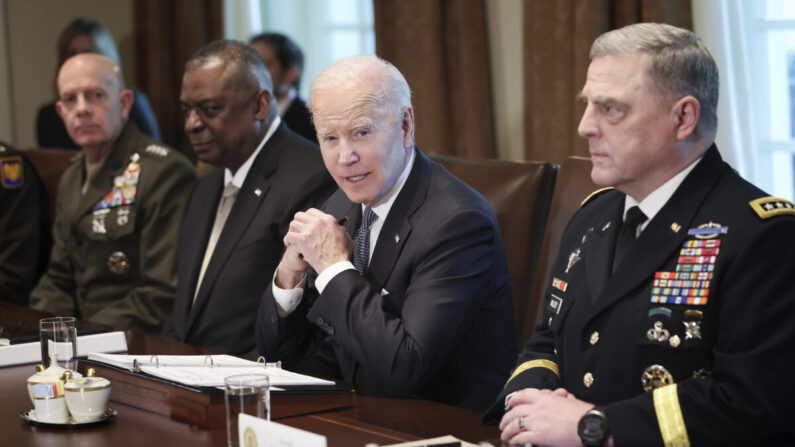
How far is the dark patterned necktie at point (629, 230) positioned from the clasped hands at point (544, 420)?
299 mm

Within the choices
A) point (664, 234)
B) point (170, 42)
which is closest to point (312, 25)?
point (170, 42)

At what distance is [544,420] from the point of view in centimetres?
175

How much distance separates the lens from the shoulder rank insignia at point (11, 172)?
438 centimetres

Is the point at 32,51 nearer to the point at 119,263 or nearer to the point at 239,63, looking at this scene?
the point at 119,263

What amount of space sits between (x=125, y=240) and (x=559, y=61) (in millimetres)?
1798

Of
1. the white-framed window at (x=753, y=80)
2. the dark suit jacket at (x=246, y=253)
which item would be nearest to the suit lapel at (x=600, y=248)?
the dark suit jacket at (x=246, y=253)

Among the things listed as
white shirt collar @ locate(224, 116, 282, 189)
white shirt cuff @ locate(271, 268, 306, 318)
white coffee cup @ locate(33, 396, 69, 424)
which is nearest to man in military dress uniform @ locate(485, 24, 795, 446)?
white shirt cuff @ locate(271, 268, 306, 318)

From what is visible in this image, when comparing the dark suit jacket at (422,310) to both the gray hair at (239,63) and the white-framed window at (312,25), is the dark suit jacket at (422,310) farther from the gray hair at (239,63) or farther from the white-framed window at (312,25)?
the white-framed window at (312,25)

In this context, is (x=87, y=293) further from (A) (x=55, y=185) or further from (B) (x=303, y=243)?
(B) (x=303, y=243)

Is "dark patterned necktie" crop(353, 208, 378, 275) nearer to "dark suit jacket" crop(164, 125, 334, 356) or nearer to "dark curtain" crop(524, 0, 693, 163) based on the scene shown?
"dark suit jacket" crop(164, 125, 334, 356)

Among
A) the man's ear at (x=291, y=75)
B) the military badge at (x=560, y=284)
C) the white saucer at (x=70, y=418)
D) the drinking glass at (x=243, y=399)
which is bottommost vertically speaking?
the white saucer at (x=70, y=418)

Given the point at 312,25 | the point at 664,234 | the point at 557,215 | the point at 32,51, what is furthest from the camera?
the point at 32,51

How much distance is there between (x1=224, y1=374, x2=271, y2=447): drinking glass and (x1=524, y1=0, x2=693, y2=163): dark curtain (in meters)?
2.44

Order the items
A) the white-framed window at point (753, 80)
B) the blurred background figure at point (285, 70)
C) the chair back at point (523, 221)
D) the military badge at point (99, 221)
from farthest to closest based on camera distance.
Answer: the blurred background figure at point (285, 70) < the military badge at point (99, 221) < the white-framed window at point (753, 80) < the chair back at point (523, 221)
